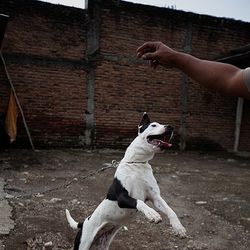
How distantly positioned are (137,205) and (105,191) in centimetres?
371

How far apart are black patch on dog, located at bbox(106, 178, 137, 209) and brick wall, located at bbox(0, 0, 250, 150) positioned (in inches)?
304

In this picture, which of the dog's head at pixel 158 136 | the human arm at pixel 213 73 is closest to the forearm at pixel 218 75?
the human arm at pixel 213 73

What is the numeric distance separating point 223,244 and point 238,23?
Answer: 9.93m

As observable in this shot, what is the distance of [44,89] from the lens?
1070cm

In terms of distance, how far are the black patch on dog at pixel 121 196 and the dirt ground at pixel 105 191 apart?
715mm

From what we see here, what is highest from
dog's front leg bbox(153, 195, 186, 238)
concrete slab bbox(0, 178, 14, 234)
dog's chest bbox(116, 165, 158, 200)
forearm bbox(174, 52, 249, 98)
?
forearm bbox(174, 52, 249, 98)

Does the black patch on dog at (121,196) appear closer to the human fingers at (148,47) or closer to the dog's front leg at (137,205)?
the dog's front leg at (137,205)

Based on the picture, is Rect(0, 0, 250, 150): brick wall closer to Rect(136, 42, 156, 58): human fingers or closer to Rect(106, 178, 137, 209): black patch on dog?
Rect(106, 178, 137, 209): black patch on dog

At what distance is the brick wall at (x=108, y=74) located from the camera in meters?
10.5

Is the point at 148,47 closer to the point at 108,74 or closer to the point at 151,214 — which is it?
the point at 151,214

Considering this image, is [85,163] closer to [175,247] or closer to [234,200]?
[234,200]

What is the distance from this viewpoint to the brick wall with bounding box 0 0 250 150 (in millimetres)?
10492

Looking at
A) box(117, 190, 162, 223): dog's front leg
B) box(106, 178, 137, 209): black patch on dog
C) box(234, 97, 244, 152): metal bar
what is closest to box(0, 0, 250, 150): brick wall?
box(234, 97, 244, 152): metal bar

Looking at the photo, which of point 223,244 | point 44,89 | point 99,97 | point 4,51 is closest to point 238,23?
point 99,97
